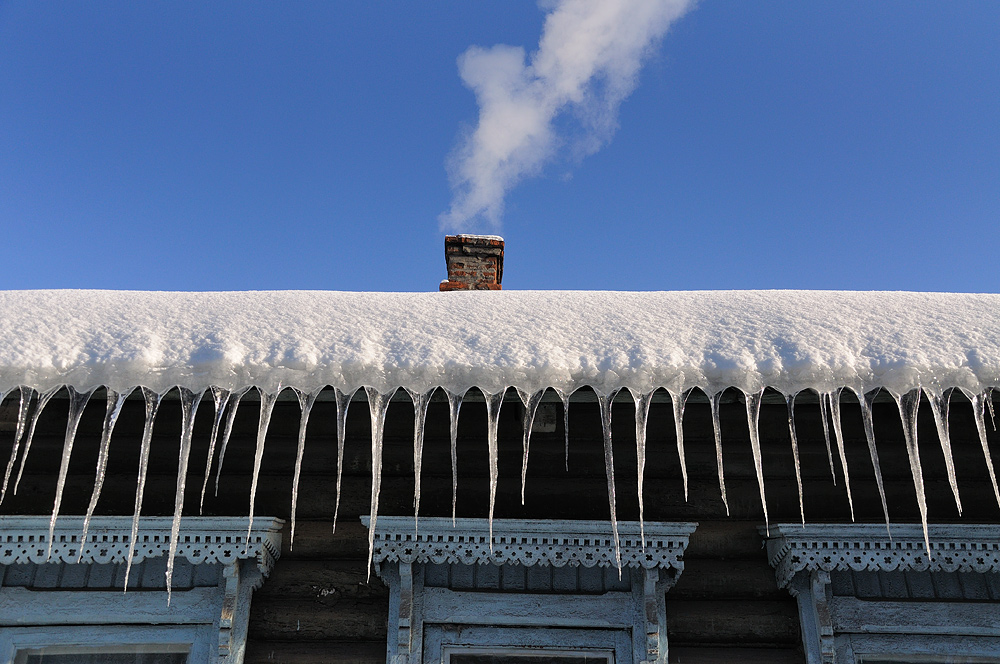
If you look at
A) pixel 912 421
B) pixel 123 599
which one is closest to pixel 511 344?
pixel 912 421

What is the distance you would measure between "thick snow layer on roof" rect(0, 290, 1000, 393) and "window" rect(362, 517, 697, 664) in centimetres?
87

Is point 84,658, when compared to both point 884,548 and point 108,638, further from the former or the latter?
point 884,548

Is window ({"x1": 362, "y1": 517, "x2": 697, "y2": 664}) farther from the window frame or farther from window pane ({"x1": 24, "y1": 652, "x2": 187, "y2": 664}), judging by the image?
window pane ({"x1": 24, "y1": 652, "x2": 187, "y2": 664})

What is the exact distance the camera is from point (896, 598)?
2.64 metres

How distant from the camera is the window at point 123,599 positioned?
2.58m

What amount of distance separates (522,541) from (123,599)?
1.71 meters

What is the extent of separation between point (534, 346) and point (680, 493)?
117 centimetres

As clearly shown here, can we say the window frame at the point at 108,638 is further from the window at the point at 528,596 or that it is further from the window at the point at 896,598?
the window at the point at 896,598

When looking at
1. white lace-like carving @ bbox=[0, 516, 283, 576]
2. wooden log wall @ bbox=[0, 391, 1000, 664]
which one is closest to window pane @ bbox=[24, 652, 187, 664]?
white lace-like carving @ bbox=[0, 516, 283, 576]

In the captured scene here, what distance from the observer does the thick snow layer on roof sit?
2051 mm

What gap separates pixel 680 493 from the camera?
283 centimetres

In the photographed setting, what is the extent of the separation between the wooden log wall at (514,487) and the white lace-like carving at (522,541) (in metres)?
0.14

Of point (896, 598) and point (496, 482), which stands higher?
point (496, 482)

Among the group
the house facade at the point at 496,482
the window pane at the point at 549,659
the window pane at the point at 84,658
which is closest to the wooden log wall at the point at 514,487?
the house facade at the point at 496,482
